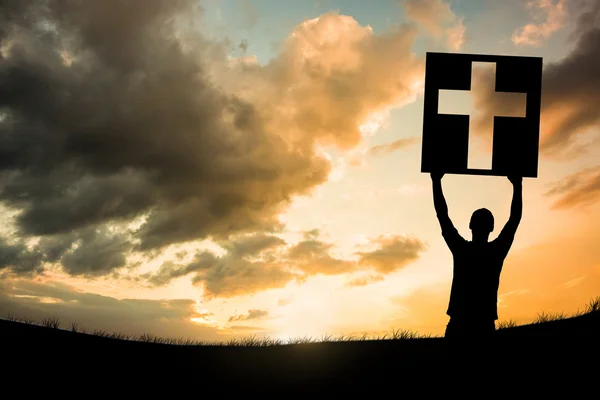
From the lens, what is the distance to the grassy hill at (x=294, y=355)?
940 cm

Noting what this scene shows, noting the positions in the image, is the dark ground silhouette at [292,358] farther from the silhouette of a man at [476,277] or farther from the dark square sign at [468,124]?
the dark square sign at [468,124]

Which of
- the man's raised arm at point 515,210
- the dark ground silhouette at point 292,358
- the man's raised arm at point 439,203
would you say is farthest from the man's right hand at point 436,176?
the dark ground silhouette at point 292,358

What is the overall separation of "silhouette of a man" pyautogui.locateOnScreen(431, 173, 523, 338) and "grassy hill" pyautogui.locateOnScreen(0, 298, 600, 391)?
184 cm

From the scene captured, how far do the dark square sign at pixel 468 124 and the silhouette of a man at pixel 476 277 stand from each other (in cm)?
133

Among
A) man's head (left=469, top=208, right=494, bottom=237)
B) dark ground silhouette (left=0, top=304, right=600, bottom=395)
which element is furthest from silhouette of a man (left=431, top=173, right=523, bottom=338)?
dark ground silhouette (left=0, top=304, right=600, bottom=395)

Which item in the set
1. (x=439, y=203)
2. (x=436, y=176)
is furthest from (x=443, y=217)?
(x=436, y=176)

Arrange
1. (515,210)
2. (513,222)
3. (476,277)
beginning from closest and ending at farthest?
(476,277)
(513,222)
(515,210)

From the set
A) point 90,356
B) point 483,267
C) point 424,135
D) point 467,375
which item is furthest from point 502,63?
point 90,356

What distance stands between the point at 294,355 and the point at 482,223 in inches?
224

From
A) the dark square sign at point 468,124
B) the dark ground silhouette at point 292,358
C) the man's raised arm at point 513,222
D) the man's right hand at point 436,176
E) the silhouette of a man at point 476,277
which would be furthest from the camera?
the dark ground silhouette at point 292,358

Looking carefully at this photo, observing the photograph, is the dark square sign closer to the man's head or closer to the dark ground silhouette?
the man's head

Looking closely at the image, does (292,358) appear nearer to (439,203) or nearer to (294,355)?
(294,355)

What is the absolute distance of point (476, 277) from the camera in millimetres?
6758

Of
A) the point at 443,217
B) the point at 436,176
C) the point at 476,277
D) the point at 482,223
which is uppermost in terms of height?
the point at 436,176
